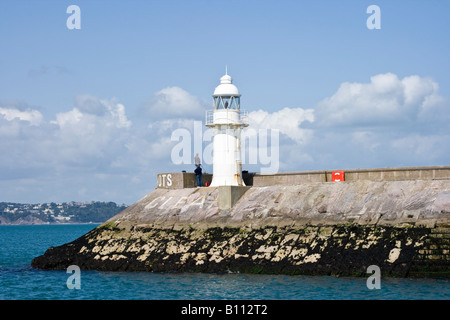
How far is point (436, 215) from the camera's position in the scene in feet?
106

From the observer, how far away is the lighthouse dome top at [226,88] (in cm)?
4497

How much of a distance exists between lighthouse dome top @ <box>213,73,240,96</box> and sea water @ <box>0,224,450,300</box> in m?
14.4

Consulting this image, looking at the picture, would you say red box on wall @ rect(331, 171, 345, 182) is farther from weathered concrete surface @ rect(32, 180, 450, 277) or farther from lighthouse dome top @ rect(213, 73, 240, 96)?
lighthouse dome top @ rect(213, 73, 240, 96)

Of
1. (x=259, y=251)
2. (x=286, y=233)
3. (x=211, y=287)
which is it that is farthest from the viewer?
(x=286, y=233)

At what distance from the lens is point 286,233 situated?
3544 cm

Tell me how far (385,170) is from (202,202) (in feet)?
36.6

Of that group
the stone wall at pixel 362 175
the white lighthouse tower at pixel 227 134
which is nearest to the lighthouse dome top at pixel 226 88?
the white lighthouse tower at pixel 227 134

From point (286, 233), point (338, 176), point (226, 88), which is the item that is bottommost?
point (286, 233)

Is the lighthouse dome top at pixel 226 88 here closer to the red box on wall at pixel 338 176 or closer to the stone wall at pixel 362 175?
the stone wall at pixel 362 175

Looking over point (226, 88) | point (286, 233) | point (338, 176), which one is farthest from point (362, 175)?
point (226, 88)

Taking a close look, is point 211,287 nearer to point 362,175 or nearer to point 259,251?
point 259,251

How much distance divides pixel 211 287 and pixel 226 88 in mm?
18093

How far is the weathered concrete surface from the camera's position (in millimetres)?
31141
